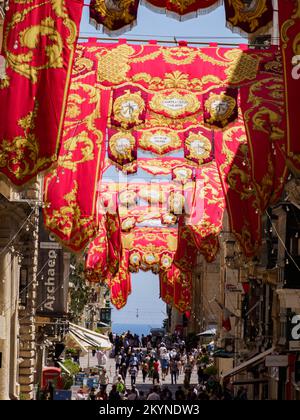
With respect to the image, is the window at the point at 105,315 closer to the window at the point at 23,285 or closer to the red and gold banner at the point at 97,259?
the red and gold banner at the point at 97,259

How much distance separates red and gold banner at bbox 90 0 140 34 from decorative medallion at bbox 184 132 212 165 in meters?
8.11

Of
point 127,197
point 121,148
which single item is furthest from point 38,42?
point 127,197

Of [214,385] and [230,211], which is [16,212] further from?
[214,385]

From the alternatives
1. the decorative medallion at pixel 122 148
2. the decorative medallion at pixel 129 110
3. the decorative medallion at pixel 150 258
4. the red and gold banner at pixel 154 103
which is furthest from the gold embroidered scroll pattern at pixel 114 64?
the decorative medallion at pixel 150 258

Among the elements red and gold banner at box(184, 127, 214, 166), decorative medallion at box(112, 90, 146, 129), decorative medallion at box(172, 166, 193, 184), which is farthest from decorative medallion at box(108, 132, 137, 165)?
decorative medallion at box(172, 166, 193, 184)

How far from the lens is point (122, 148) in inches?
1145

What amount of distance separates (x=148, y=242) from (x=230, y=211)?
28.2m

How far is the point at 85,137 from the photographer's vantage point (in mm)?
25031

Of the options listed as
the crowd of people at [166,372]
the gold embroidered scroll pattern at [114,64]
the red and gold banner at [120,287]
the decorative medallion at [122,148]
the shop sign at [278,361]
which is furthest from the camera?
the red and gold banner at [120,287]

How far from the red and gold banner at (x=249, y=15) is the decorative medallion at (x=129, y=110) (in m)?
4.85

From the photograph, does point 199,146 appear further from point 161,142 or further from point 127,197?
point 127,197

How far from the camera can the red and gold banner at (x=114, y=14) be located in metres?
20.7

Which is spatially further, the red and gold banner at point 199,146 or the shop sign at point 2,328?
the shop sign at point 2,328
